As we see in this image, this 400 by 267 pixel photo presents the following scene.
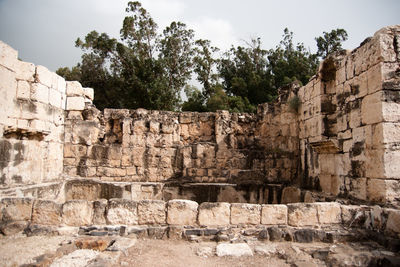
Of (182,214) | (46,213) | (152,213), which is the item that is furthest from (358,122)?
(46,213)

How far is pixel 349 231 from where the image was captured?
374cm

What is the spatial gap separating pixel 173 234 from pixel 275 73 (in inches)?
763

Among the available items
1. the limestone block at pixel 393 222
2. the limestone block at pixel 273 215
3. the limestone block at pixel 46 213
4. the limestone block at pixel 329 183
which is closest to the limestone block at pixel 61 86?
the limestone block at pixel 46 213

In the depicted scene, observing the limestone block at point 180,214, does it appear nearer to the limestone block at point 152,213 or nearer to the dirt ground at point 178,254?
the limestone block at point 152,213

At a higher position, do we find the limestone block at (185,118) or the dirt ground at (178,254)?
the limestone block at (185,118)

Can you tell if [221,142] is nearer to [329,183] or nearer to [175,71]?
[329,183]

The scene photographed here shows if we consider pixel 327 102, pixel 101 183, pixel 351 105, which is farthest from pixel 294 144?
pixel 101 183

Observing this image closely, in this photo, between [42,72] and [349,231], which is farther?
[42,72]

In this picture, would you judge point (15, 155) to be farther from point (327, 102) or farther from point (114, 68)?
point (114, 68)

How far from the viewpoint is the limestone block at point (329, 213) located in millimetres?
3902

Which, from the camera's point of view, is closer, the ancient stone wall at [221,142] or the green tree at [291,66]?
the ancient stone wall at [221,142]

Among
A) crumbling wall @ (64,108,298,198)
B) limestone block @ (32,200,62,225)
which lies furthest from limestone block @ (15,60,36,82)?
limestone block @ (32,200,62,225)

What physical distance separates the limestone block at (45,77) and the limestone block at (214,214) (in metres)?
4.41

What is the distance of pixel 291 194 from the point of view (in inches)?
242
